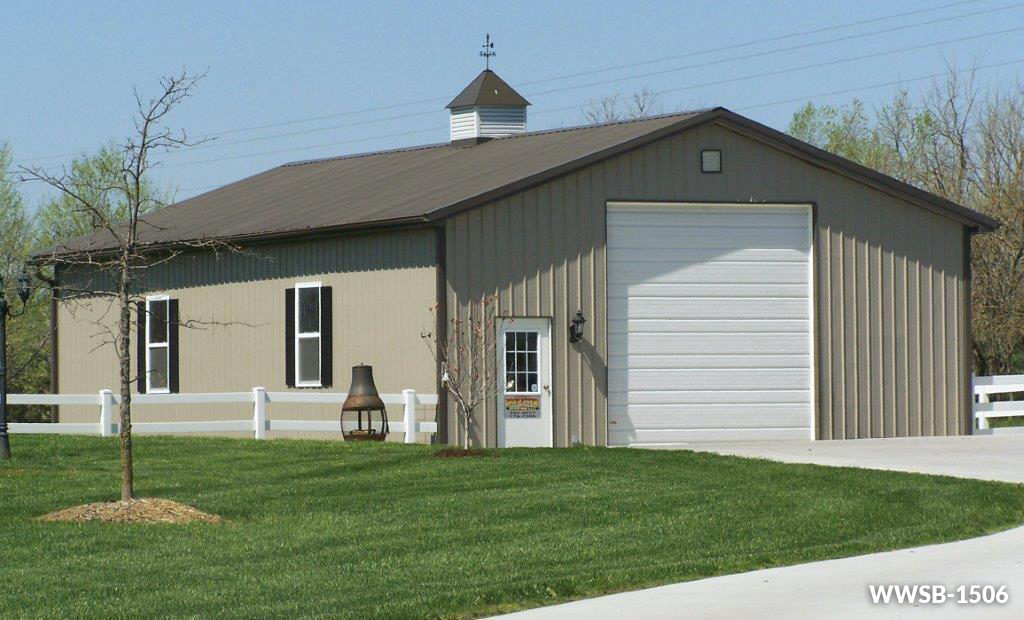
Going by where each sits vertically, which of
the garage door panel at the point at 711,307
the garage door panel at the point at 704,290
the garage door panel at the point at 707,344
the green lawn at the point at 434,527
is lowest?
the green lawn at the point at 434,527

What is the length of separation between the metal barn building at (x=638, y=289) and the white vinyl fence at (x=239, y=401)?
0.42 m

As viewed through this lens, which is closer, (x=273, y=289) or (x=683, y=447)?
(x=683, y=447)

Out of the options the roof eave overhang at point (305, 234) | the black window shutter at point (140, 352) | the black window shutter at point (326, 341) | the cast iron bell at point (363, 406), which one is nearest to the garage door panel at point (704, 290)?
the roof eave overhang at point (305, 234)

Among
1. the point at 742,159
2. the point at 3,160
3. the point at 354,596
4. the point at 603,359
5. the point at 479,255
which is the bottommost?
the point at 354,596

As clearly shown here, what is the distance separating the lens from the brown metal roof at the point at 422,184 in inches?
986

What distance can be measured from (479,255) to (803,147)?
5837 millimetres

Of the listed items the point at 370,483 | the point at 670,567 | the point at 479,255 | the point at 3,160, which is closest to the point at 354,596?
the point at 670,567

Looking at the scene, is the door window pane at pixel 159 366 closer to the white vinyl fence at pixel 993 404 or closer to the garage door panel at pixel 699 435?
the garage door panel at pixel 699 435

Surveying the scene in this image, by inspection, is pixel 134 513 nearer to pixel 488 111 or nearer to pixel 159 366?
pixel 159 366

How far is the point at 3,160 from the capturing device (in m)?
49.4

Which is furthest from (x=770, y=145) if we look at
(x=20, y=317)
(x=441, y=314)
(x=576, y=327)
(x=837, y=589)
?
(x=20, y=317)

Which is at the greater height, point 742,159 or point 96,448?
point 742,159

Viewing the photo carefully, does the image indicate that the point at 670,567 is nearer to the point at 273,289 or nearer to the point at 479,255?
the point at 479,255

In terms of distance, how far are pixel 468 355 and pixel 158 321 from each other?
8025 mm
